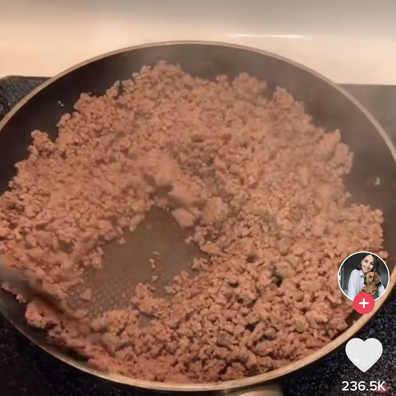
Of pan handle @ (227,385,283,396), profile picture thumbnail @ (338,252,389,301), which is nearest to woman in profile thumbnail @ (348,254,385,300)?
profile picture thumbnail @ (338,252,389,301)

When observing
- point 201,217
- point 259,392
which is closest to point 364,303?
point 259,392

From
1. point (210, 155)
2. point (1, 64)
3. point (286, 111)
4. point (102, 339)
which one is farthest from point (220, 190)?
point (1, 64)

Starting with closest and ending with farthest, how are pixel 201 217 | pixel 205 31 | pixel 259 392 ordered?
pixel 259 392, pixel 201 217, pixel 205 31

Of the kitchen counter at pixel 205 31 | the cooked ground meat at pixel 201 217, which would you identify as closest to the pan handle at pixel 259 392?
the cooked ground meat at pixel 201 217

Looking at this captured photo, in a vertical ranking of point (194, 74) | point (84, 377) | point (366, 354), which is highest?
point (194, 74)

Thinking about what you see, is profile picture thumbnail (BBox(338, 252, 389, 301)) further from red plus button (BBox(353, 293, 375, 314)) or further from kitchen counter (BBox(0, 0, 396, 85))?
kitchen counter (BBox(0, 0, 396, 85))

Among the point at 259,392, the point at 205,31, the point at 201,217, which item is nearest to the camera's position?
the point at 259,392

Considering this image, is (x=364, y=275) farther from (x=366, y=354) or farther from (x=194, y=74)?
(x=194, y=74)

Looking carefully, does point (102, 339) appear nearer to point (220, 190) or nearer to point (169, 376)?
point (169, 376)
